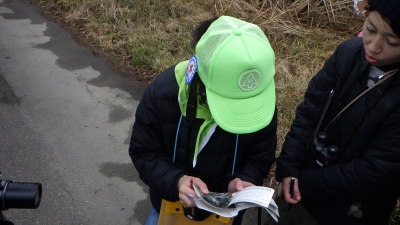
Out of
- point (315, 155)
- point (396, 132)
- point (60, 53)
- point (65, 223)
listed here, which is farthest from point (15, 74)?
point (396, 132)

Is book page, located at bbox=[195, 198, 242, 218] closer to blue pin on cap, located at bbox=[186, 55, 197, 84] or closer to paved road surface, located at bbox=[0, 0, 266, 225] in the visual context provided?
blue pin on cap, located at bbox=[186, 55, 197, 84]

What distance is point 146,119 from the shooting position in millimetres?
1762

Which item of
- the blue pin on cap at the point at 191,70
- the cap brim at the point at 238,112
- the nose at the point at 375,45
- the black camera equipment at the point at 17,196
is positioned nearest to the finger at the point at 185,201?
the cap brim at the point at 238,112

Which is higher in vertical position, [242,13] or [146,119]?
[146,119]

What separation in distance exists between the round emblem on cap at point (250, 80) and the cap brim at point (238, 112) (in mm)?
56

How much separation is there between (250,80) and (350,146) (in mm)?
620

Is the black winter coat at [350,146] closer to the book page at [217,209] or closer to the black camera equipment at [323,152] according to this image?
the black camera equipment at [323,152]

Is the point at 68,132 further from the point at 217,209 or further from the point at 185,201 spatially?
the point at 217,209

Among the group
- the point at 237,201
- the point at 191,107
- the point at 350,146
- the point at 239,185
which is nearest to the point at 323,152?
the point at 350,146

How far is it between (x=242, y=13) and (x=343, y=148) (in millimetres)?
4559

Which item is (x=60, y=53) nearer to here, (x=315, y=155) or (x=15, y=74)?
(x=15, y=74)

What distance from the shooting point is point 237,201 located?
1560mm

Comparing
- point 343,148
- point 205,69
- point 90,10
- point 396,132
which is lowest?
point 90,10

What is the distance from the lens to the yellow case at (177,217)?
1818 millimetres
